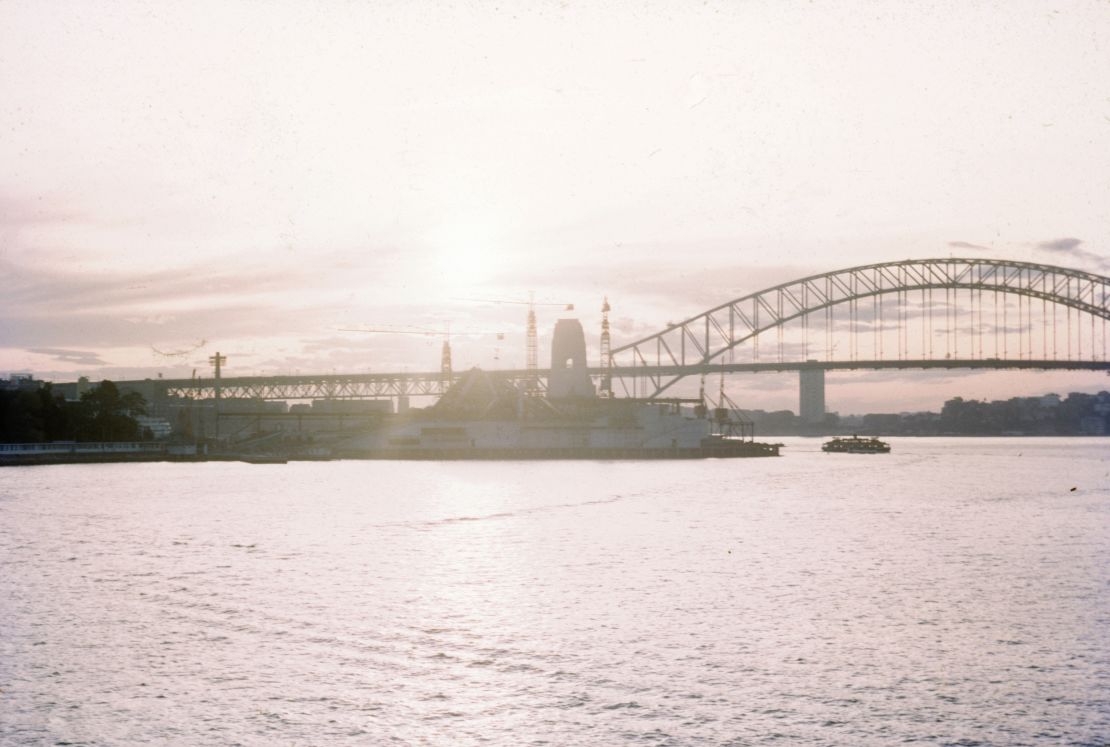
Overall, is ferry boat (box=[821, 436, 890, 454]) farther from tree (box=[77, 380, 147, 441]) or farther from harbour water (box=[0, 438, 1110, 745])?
harbour water (box=[0, 438, 1110, 745])

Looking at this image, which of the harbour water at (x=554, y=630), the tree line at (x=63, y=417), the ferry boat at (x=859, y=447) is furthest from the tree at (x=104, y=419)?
the ferry boat at (x=859, y=447)

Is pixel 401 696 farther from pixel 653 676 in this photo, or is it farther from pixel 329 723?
pixel 653 676

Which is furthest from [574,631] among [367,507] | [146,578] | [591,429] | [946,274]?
[946,274]

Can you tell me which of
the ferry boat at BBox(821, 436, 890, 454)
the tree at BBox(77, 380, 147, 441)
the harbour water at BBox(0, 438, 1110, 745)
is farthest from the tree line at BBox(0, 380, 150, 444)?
the ferry boat at BBox(821, 436, 890, 454)

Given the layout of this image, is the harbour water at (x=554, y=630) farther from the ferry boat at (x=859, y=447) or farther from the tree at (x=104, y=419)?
the ferry boat at (x=859, y=447)

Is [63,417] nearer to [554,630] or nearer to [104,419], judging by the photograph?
[104,419]

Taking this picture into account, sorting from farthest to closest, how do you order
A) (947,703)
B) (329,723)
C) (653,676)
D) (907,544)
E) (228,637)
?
(907,544) < (228,637) < (653,676) < (947,703) < (329,723)

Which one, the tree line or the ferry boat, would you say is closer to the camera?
the tree line

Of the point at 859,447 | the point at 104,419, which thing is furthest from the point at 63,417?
the point at 859,447
